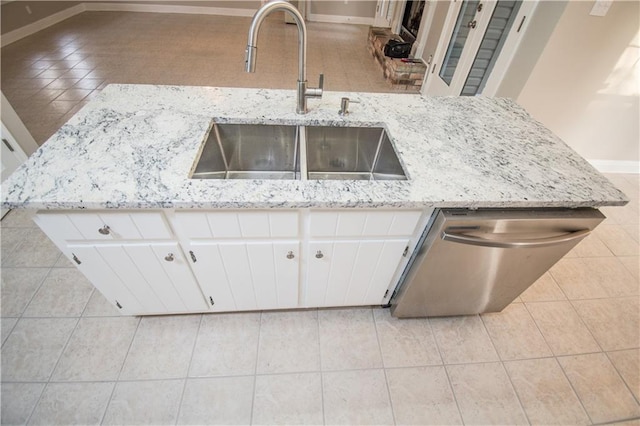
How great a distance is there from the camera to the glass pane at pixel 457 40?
2.76 metres

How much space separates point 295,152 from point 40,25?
261 inches

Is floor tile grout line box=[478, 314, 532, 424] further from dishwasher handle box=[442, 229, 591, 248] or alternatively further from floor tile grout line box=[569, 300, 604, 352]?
dishwasher handle box=[442, 229, 591, 248]

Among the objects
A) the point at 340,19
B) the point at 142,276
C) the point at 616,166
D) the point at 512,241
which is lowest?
the point at 616,166

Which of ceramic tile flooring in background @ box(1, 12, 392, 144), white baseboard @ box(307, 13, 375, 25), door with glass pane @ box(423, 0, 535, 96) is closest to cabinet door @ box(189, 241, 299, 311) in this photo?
door with glass pane @ box(423, 0, 535, 96)

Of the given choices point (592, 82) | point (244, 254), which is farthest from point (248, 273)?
point (592, 82)

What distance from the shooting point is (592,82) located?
7.04 ft

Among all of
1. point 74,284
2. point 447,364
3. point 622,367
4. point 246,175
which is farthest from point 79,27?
point 622,367

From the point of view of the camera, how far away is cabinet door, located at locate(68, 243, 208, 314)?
976 millimetres

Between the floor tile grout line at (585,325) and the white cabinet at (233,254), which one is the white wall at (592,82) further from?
the white cabinet at (233,254)

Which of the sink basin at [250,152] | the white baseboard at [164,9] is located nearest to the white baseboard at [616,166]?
the sink basin at [250,152]

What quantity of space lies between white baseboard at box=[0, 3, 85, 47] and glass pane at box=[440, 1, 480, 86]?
252 inches

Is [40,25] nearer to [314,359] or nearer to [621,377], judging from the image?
[314,359]

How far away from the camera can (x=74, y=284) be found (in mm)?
1525

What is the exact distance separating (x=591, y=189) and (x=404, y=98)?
867 mm
